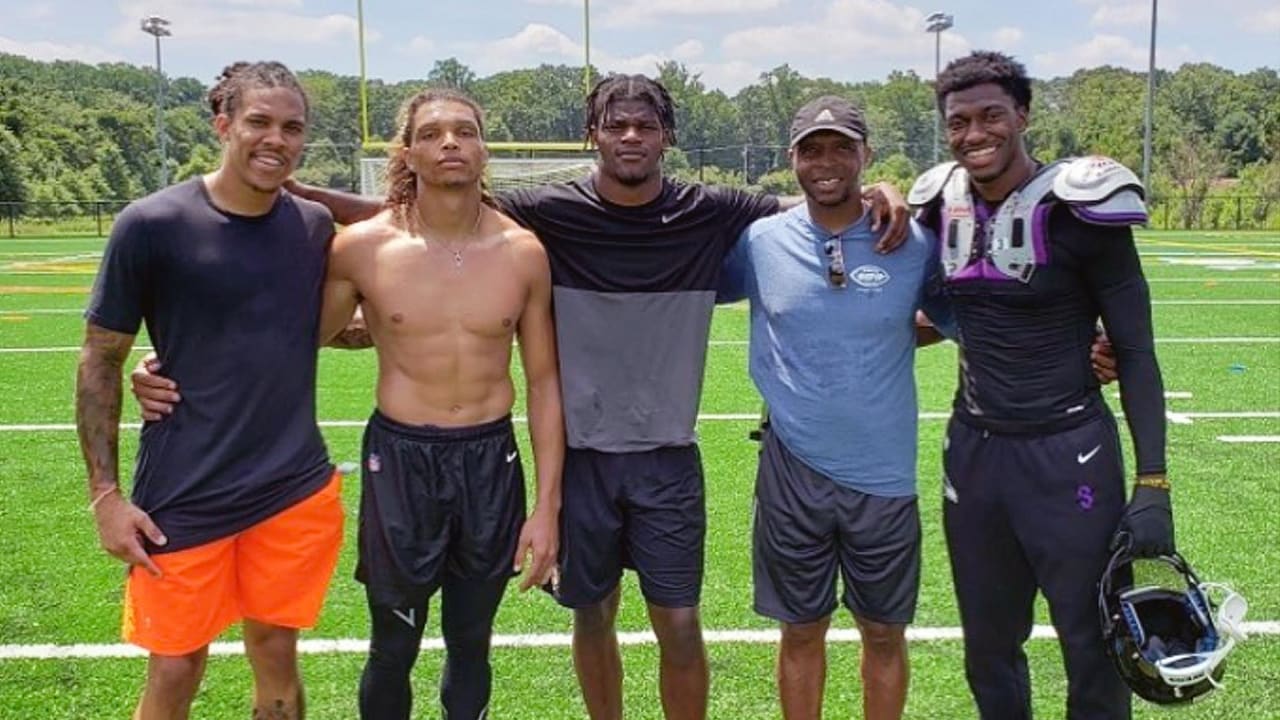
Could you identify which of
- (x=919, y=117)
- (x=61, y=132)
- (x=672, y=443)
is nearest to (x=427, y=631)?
(x=672, y=443)

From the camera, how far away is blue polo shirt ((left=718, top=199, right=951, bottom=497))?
306cm

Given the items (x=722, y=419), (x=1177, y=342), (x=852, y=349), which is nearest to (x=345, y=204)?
(x=852, y=349)

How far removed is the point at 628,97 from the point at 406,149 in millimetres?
632

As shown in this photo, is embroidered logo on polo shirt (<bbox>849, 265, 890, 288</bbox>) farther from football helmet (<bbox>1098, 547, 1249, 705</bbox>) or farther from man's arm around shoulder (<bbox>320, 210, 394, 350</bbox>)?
man's arm around shoulder (<bbox>320, 210, 394, 350</bbox>)

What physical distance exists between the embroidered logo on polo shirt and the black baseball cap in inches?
13.7

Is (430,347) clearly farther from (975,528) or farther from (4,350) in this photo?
(4,350)

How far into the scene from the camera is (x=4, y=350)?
1155 centimetres

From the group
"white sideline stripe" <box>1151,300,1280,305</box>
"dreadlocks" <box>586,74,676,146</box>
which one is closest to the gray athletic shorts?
"dreadlocks" <box>586,74,676,146</box>

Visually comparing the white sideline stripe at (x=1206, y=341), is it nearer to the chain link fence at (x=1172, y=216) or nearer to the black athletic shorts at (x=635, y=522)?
the black athletic shorts at (x=635, y=522)

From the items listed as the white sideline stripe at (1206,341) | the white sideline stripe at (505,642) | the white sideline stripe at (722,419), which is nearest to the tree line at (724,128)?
the white sideline stripe at (1206,341)

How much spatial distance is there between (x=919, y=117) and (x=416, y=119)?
9185cm

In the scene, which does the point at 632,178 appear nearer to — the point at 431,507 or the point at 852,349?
the point at 852,349

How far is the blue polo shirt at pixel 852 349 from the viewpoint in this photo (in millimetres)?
3059

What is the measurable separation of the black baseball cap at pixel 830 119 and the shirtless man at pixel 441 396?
789 mm
